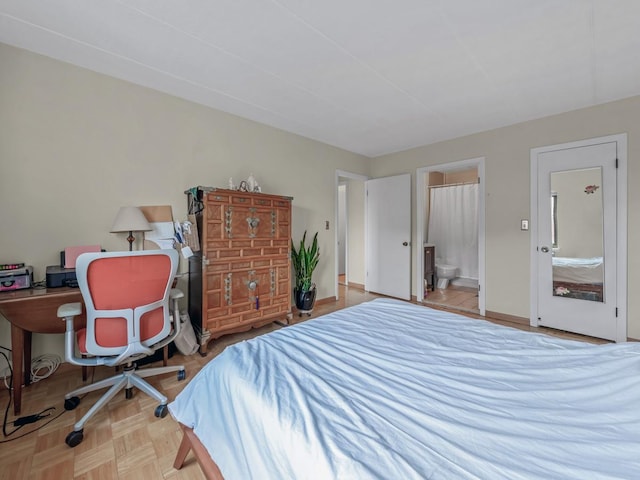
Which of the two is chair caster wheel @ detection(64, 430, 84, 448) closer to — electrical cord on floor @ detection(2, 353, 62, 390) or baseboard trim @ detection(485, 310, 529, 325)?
electrical cord on floor @ detection(2, 353, 62, 390)

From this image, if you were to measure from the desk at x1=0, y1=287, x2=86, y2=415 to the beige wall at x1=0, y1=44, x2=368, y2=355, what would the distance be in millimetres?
418

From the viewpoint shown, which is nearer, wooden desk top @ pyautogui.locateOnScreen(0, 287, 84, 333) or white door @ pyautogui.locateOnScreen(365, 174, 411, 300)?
wooden desk top @ pyautogui.locateOnScreen(0, 287, 84, 333)

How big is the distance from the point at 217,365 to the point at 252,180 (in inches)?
88.9

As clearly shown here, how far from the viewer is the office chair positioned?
5.01 ft

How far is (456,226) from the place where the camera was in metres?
5.79

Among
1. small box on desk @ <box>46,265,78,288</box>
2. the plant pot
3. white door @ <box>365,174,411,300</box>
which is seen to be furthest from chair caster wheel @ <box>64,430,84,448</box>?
white door @ <box>365,174,411,300</box>

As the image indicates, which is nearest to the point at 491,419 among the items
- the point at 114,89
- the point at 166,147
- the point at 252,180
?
the point at 252,180

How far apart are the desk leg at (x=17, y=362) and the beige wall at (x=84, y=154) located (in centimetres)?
45

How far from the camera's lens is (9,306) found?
1666 millimetres

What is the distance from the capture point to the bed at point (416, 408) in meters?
0.62

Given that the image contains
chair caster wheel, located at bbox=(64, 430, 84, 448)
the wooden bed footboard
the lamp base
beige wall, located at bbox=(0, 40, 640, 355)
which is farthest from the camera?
the lamp base

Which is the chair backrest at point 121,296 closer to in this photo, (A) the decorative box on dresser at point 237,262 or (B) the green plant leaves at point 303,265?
(A) the decorative box on dresser at point 237,262

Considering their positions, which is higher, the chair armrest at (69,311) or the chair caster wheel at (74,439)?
the chair armrest at (69,311)

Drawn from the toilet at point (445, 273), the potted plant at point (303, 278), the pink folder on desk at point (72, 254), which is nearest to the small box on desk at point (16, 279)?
the pink folder on desk at point (72, 254)
